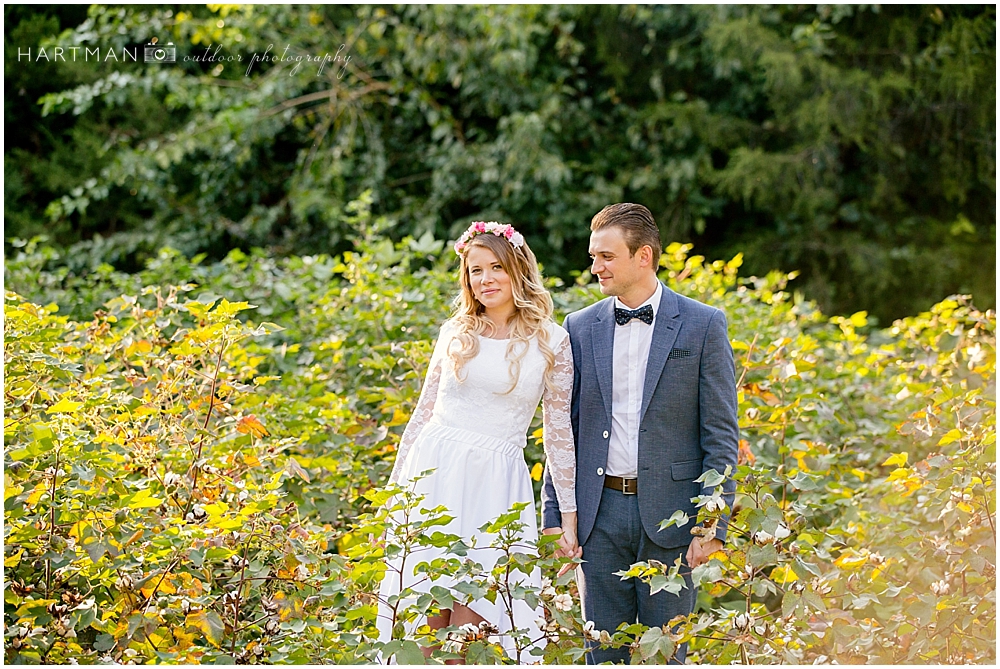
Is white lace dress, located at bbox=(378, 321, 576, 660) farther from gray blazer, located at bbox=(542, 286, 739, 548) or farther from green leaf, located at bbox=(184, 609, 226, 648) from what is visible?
green leaf, located at bbox=(184, 609, 226, 648)

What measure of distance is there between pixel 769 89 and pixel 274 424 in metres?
6.53

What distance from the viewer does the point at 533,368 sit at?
261cm

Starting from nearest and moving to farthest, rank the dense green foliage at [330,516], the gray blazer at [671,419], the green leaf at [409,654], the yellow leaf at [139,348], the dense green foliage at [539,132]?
1. the green leaf at [409,654]
2. the dense green foliage at [330,516]
3. the gray blazer at [671,419]
4. the yellow leaf at [139,348]
5. the dense green foliage at [539,132]

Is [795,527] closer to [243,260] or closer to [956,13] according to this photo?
[243,260]

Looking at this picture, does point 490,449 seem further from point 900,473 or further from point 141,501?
point 900,473

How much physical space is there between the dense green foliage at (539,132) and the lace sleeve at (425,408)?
4.95 meters

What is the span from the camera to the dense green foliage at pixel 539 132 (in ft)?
25.9

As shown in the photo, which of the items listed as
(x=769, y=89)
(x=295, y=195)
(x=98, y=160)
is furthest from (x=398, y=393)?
(x=98, y=160)

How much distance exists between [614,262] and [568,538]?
747 mm

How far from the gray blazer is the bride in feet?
0.24

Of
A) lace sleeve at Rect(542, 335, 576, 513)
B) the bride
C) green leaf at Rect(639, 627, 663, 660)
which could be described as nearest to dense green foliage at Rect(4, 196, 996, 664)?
green leaf at Rect(639, 627, 663, 660)

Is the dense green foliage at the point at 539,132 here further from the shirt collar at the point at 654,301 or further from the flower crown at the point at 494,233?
the shirt collar at the point at 654,301

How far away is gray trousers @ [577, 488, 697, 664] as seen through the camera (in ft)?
8.13

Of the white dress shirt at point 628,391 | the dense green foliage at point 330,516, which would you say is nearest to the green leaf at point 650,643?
the dense green foliage at point 330,516
